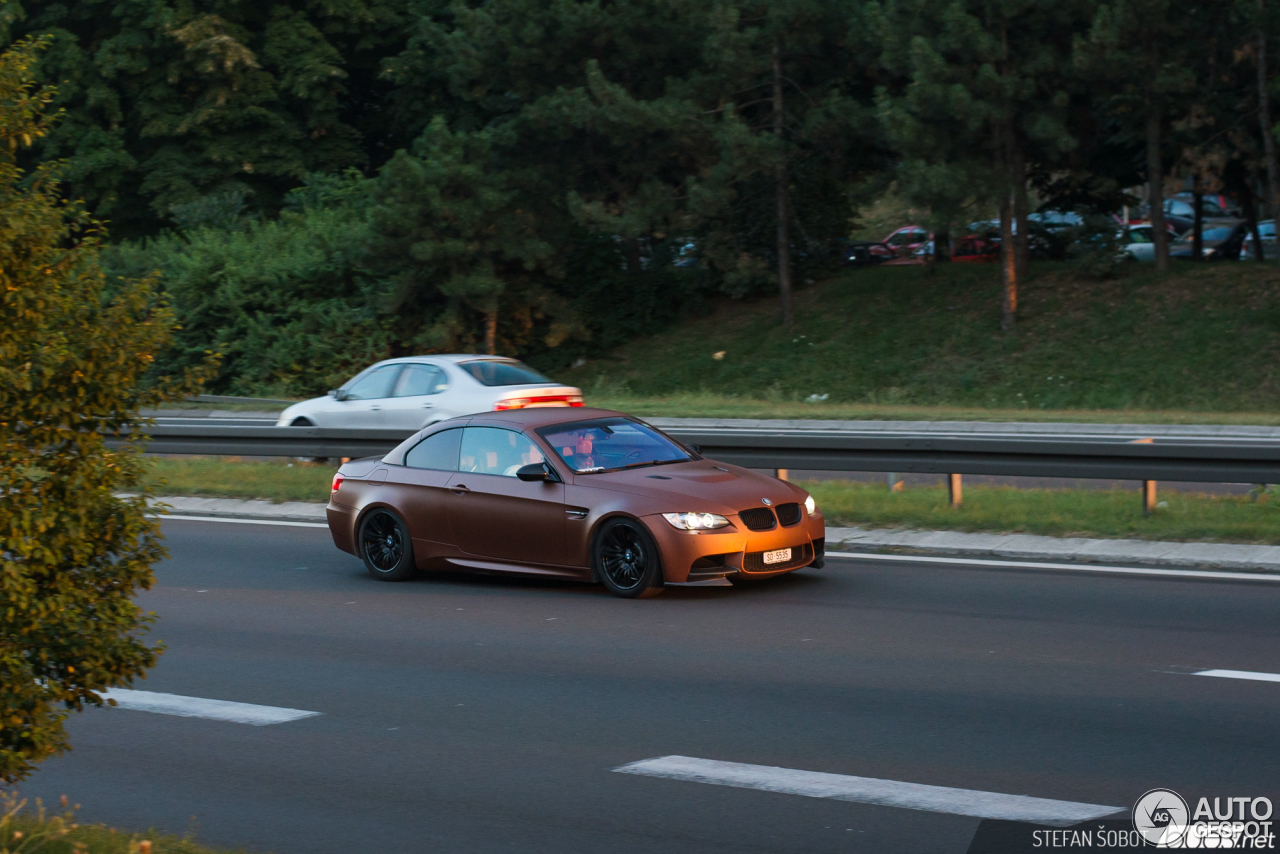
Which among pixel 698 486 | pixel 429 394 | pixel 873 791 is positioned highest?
pixel 429 394

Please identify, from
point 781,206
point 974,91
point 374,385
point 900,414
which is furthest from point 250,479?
point 781,206

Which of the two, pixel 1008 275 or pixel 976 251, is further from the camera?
pixel 976 251

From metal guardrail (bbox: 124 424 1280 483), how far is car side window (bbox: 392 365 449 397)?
6.21 feet

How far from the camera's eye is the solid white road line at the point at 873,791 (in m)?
5.49

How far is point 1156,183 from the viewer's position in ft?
112

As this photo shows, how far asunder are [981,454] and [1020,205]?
23.9 metres

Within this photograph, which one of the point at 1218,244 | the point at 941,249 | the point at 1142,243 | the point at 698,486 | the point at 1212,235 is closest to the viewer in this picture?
the point at 698,486

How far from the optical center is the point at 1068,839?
516 centimetres

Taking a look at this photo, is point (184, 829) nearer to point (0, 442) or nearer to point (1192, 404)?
point (0, 442)

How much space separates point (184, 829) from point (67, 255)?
7.59 ft

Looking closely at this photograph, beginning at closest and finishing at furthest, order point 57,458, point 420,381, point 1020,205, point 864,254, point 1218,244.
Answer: point 57,458 → point 420,381 → point 1020,205 → point 1218,244 → point 864,254

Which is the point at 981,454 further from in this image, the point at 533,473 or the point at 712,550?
the point at 533,473

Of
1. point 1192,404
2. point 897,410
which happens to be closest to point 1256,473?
point 897,410

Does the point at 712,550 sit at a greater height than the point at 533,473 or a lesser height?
lesser
